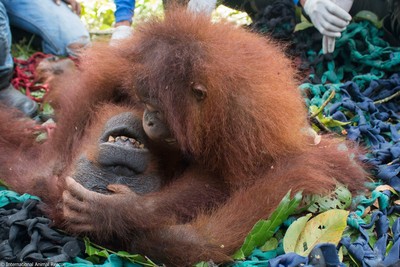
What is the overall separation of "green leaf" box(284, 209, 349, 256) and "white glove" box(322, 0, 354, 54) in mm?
1488

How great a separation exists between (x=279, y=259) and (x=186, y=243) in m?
0.29

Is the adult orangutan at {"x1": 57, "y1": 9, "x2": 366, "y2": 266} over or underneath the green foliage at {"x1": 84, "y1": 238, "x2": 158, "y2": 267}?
over

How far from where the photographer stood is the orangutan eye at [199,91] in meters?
1.69

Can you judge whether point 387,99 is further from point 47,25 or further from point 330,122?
point 47,25

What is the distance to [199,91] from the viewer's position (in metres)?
1.70

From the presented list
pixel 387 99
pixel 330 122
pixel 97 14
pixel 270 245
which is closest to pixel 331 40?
pixel 387 99

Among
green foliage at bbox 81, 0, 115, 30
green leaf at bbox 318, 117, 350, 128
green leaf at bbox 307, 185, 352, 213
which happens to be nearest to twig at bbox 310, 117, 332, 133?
green leaf at bbox 318, 117, 350, 128

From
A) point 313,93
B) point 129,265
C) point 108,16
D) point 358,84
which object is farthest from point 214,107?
point 108,16

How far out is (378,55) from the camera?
302 cm

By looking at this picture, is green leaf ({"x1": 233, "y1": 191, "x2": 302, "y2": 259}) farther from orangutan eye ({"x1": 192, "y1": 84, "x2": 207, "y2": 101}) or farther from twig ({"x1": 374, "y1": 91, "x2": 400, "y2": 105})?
twig ({"x1": 374, "y1": 91, "x2": 400, "y2": 105})

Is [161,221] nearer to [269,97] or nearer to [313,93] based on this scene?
[269,97]

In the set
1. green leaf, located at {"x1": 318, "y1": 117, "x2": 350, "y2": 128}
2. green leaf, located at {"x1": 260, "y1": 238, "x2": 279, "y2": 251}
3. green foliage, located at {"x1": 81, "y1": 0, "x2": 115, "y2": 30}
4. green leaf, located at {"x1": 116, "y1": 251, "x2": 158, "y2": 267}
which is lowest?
green foliage, located at {"x1": 81, "y1": 0, "x2": 115, "y2": 30}

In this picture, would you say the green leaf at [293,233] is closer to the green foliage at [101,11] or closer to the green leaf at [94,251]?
the green leaf at [94,251]

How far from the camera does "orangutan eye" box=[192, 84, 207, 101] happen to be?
169 centimetres
